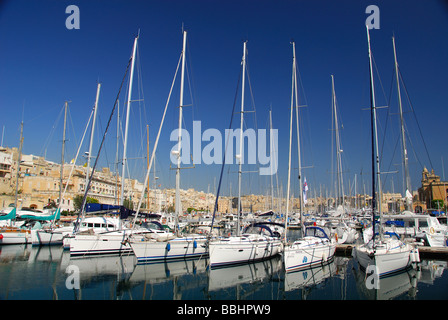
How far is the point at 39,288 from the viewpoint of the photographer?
12.8 m

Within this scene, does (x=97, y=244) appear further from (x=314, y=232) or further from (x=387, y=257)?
(x=387, y=257)

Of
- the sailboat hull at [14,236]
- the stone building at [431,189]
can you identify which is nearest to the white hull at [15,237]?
the sailboat hull at [14,236]

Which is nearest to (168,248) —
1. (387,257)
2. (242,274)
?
(242,274)

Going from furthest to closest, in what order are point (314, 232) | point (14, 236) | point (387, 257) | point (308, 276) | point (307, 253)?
point (14, 236) → point (314, 232) → point (307, 253) → point (308, 276) → point (387, 257)

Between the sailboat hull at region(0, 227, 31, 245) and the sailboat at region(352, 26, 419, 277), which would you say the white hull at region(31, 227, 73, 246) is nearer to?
the sailboat hull at region(0, 227, 31, 245)

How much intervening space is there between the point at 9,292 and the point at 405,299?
1625 cm

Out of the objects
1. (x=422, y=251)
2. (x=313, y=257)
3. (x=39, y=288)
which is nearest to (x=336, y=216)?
(x=422, y=251)

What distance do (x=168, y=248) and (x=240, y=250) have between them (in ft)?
15.3

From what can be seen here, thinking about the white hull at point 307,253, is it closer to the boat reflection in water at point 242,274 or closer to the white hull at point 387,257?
the boat reflection in water at point 242,274

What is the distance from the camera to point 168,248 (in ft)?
62.2

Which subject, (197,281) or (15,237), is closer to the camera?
(197,281)

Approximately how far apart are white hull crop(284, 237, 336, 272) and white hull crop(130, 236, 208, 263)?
572 cm
